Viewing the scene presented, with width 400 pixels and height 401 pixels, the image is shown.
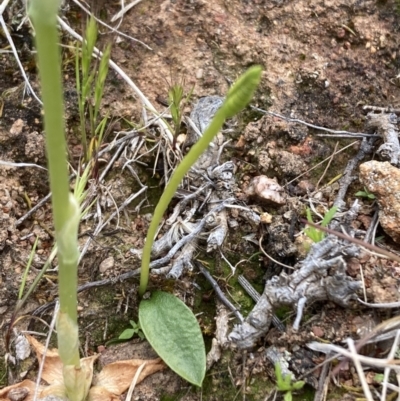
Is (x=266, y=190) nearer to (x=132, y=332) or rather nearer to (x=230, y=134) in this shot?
(x=230, y=134)

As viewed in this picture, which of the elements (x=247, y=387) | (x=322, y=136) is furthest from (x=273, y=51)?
(x=247, y=387)

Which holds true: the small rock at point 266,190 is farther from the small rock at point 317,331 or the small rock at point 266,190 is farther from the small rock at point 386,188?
the small rock at point 317,331

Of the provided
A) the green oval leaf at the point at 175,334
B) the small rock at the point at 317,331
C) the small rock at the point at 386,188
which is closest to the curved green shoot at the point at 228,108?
the green oval leaf at the point at 175,334

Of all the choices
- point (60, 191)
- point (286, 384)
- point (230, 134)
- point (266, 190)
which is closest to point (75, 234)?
point (60, 191)

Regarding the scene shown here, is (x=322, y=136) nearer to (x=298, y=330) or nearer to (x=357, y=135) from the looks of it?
(x=357, y=135)

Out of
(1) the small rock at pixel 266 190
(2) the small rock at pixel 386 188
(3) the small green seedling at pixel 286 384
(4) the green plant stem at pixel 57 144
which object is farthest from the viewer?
(1) the small rock at pixel 266 190

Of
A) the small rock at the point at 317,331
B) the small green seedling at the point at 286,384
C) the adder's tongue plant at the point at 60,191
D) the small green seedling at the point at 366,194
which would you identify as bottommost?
the small green seedling at the point at 286,384

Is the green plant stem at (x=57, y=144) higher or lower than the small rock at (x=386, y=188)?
higher

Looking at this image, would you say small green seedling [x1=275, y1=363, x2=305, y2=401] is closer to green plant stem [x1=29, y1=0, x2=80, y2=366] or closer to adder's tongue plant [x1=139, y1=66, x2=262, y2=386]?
adder's tongue plant [x1=139, y1=66, x2=262, y2=386]
